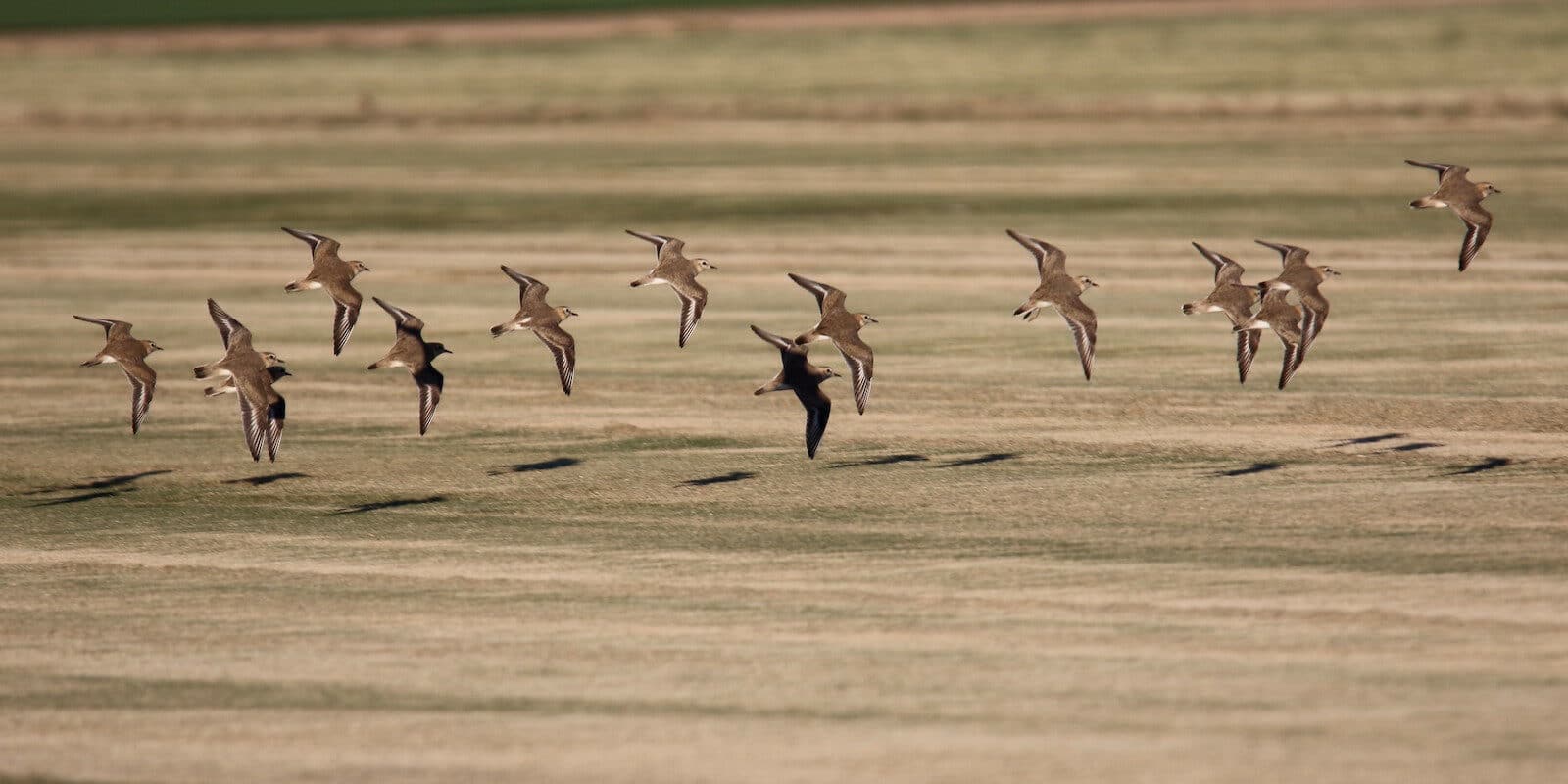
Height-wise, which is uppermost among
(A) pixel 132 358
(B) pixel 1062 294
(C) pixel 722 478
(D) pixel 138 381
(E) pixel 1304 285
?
(E) pixel 1304 285

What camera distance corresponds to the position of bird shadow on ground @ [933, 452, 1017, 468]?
17484mm

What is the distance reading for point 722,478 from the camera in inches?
681

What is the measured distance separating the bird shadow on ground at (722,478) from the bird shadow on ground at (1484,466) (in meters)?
6.17

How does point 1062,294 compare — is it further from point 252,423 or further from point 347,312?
point 252,423

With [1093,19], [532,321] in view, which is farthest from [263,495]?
[1093,19]

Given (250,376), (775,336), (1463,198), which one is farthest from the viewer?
(1463,198)

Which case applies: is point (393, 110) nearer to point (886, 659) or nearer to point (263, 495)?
point (263, 495)

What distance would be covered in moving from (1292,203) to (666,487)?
58.3ft

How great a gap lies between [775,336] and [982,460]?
2.24 meters

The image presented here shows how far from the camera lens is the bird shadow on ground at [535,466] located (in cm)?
1777

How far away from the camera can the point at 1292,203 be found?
31.5 meters

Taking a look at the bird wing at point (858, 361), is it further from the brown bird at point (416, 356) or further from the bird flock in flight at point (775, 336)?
the brown bird at point (416, 356)

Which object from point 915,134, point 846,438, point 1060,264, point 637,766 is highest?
point 915,134

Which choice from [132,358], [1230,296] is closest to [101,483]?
[132,358]
